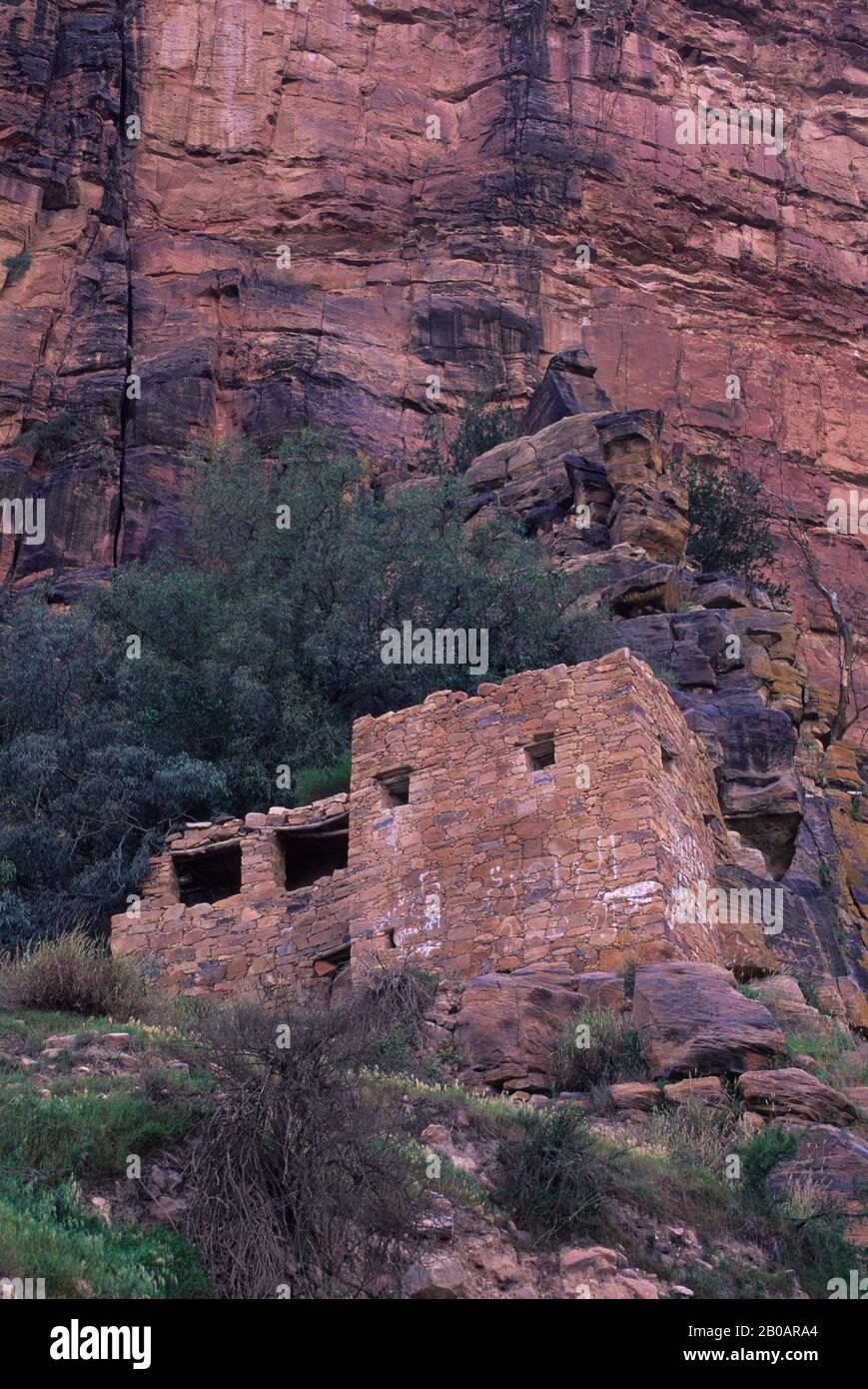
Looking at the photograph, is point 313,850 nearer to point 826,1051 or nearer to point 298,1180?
point 826,1051

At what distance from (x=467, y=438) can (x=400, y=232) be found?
44.5 feet

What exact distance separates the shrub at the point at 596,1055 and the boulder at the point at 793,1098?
95 cm

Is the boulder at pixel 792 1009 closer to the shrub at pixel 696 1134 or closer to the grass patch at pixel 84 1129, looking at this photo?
the shrub at pixel 696 1134

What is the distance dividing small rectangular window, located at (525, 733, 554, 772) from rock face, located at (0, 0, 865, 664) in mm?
24895

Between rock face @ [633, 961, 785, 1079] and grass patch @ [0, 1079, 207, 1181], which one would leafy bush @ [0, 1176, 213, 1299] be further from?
rock face @ [633, 961, 785, 1079]

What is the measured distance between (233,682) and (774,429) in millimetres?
30636

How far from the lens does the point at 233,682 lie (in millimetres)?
23453

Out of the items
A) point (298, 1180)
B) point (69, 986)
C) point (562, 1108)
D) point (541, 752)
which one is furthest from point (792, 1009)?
point (298, 1180)

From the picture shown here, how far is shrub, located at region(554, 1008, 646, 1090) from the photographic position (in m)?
12.9

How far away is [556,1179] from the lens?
34.5 feet

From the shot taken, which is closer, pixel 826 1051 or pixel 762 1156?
pixel 762 1156

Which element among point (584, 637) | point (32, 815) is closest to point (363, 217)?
point (584, 637)

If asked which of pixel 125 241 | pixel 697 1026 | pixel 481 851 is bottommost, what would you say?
pixel 697 1026

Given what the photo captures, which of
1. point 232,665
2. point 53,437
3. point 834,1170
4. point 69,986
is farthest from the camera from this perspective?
point 53,437
